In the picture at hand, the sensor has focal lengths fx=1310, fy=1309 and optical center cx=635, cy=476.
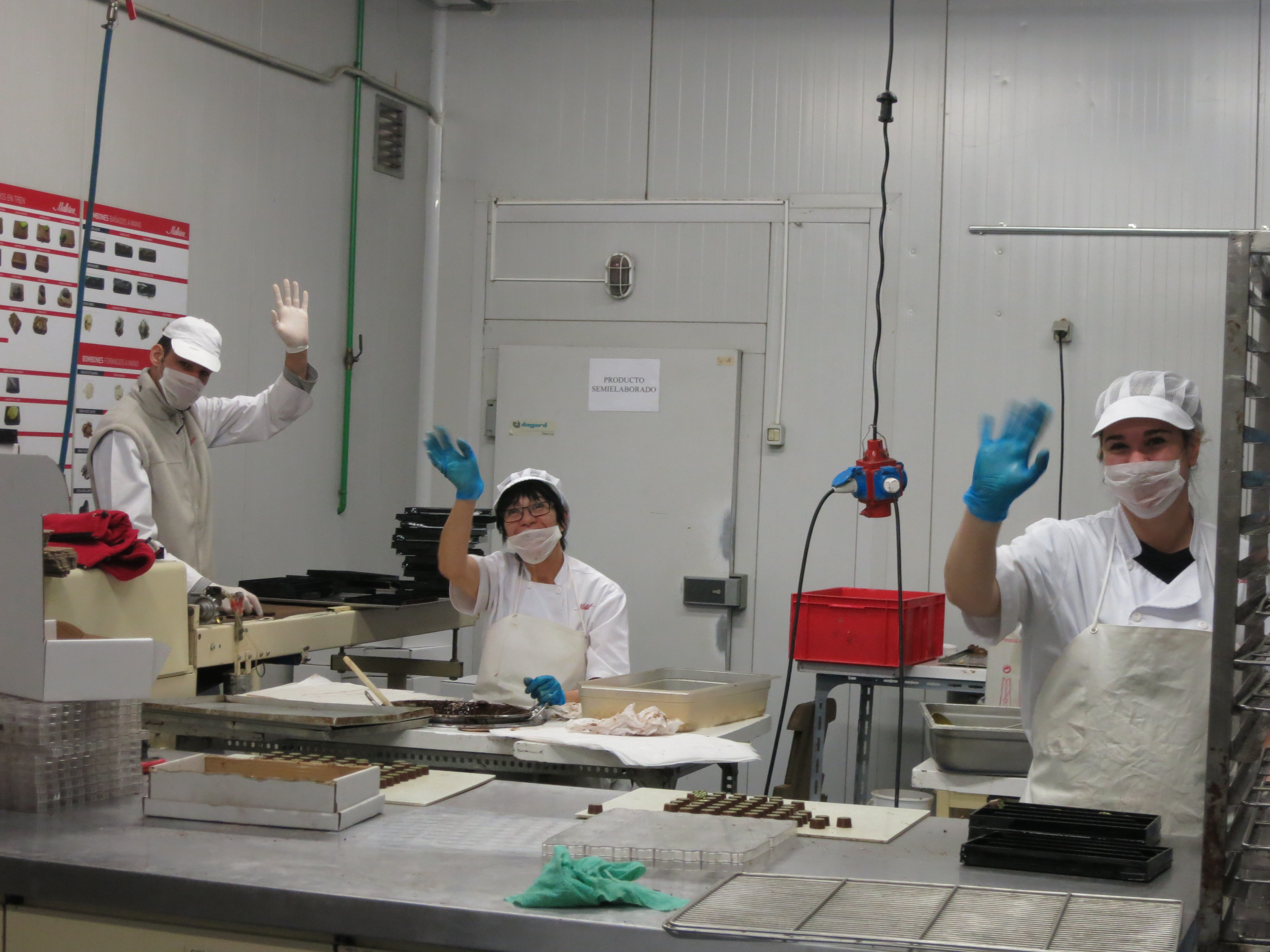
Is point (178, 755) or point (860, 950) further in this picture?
point (178, 755)

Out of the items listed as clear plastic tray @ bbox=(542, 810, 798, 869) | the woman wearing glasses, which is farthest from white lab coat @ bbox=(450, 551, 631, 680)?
clear plastic tray @ bbox=(542, 810, 798, 869)

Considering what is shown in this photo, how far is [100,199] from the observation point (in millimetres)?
3826

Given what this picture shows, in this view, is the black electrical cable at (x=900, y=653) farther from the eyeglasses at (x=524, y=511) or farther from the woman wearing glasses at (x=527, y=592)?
the eyeglasses at (x=524, y=511)

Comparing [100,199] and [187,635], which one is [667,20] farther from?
[187,635]

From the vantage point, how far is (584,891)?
143 cm

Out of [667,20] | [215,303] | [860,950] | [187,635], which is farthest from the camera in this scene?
[667,20]

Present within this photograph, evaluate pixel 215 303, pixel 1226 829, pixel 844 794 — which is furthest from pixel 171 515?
pixel 1226 829

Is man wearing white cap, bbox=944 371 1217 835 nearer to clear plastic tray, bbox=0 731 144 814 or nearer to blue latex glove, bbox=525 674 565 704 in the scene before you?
blue latex glove, bbox=525 674 565 704

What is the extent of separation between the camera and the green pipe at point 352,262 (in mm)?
5023

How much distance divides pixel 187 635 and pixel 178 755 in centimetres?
60

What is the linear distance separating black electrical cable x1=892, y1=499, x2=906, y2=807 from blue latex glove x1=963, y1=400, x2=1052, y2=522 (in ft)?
2.23

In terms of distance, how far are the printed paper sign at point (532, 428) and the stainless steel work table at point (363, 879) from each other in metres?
3.60

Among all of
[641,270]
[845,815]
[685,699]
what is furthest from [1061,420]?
[845,815]

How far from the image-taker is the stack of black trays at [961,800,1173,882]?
157 centimetres
